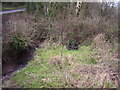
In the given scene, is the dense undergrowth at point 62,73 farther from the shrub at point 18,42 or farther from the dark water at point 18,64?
the shrub at point 18,42

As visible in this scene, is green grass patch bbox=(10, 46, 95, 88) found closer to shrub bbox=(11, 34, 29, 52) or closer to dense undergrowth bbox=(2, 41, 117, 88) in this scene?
dense undergrowth bbox=(2, 41, 117, 88)

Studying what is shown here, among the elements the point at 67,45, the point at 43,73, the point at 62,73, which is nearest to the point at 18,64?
the point at 43,73

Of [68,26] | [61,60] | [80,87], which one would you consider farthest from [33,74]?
[68,26]

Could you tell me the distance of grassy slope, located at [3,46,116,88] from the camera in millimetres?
4770

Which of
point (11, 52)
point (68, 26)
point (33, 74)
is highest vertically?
point (68, 26)

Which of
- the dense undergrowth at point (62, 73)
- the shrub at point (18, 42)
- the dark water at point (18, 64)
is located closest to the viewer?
the dense undergrowth at point (62, 73)

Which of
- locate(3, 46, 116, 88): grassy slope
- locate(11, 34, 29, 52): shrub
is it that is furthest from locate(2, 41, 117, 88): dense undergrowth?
locate(11, 34, 29, 52): shrub

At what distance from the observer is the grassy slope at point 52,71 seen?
4770mm

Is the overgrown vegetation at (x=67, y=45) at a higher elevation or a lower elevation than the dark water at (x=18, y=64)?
higher

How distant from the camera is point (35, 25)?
32.6 feet

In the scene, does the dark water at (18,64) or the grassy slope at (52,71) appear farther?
the dark water at (18,64)

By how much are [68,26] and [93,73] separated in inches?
203

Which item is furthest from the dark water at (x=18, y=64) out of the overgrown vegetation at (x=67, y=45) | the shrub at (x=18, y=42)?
the shrub at (x=18, y=42)

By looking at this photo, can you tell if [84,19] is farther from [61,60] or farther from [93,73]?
[93,73]
